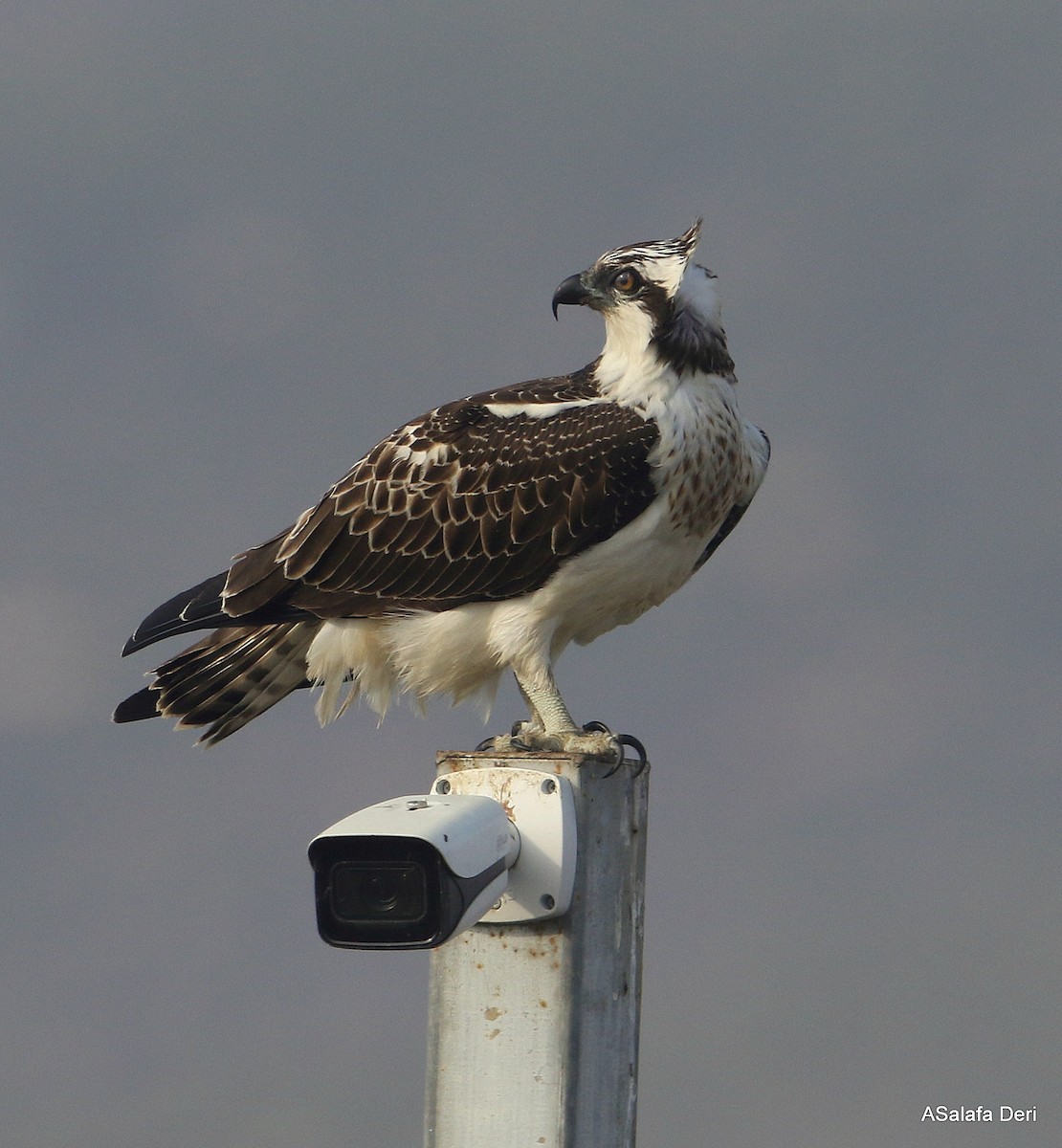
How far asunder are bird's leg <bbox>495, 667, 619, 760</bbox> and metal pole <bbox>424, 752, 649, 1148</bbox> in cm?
70

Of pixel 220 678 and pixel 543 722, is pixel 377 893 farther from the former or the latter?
pixel 220 678

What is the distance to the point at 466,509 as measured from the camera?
21.8 feet

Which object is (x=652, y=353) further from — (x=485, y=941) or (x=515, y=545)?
(x=485, y=941)

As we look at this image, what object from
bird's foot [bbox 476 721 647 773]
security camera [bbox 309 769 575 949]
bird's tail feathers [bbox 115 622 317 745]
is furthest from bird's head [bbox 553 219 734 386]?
security camera [bbox 309 769 575 949]

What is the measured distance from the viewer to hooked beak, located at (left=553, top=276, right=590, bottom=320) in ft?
22.6

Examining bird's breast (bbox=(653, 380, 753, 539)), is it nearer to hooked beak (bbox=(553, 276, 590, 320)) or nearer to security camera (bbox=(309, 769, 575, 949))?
hooked beak (bbox=(553, 276, 590, 320))

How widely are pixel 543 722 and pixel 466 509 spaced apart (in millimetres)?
993

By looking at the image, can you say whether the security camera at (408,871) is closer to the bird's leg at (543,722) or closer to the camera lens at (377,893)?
the camera lens at (377,893)

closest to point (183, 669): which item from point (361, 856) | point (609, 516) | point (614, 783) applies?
point (609, 516)

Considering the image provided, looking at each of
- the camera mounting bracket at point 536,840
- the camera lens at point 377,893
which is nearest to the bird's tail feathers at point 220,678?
the camera mounting bracket at point 536,840

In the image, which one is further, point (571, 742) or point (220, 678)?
point (220, 678)

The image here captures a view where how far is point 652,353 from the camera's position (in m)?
6.59

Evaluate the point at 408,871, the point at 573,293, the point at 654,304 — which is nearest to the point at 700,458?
the point at 654,304

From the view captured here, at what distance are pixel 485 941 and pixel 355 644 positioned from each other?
224cm
